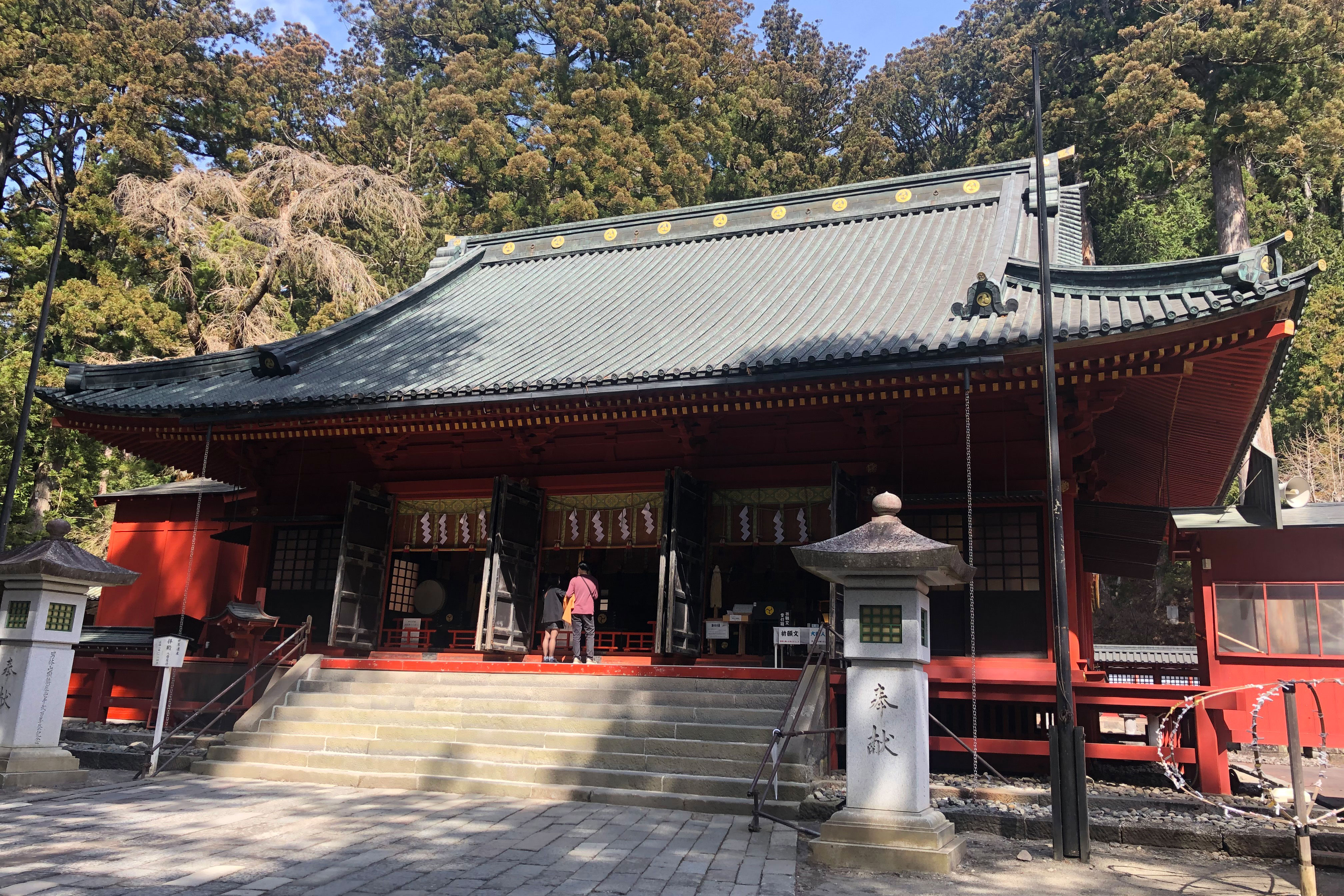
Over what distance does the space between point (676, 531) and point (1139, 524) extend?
5709 millimetres

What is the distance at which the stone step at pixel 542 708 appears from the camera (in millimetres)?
9773

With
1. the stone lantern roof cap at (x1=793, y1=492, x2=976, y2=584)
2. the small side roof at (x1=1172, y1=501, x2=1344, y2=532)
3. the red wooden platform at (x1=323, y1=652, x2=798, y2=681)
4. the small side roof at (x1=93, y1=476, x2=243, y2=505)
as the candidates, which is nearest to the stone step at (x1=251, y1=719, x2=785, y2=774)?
the red wooden platform at (x1=323, y1=652, x2=798, y2=681)

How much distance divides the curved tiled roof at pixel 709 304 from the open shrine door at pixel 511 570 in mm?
1770

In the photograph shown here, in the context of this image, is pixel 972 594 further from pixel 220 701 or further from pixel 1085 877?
pixel 220 701

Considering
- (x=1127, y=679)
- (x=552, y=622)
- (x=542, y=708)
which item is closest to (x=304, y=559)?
(x=552, y=622)

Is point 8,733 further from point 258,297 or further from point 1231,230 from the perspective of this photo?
point 1231,230

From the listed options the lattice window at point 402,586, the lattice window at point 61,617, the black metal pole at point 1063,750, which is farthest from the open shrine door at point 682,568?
the lattice window at point 61,617

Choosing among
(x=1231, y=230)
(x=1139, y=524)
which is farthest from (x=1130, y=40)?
(x=1139, y=524)

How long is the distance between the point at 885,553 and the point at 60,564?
802cm

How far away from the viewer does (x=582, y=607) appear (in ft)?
39.5

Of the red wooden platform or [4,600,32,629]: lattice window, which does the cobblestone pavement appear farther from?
the red wooden platform

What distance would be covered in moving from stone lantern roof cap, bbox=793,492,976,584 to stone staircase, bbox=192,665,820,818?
2.34 metres

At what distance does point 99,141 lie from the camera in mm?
25172

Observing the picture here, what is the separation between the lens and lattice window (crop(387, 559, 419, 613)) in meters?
15.7
